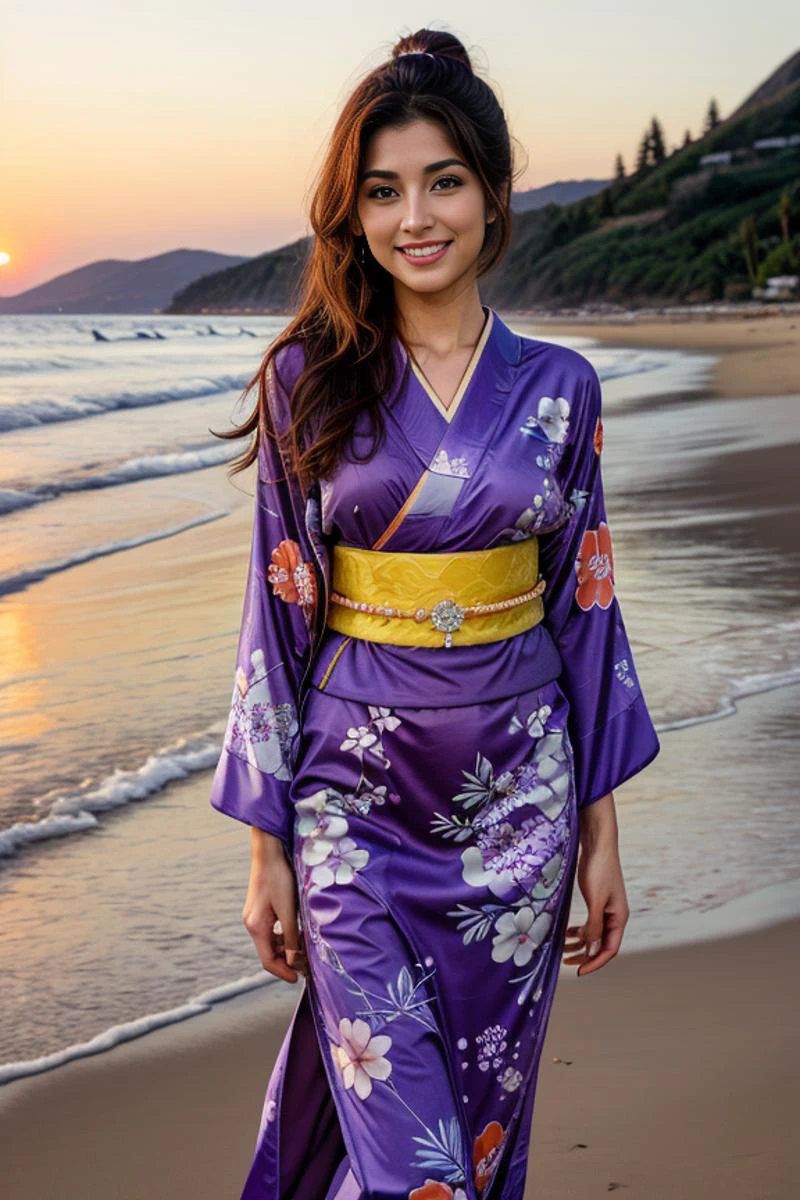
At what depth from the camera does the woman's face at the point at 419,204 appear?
2002 millimetres

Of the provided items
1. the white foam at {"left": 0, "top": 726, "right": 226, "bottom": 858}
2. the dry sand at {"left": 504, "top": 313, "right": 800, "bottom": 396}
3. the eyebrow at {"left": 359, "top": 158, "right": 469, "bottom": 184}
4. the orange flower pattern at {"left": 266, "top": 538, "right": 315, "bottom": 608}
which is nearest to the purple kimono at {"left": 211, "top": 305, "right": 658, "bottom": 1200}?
the orange flower pattern at {"left": 266, "top": 538, "right": 315, "bottom": 608}

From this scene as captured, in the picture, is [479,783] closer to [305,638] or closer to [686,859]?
[305,638]

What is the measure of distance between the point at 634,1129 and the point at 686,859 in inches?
46.8

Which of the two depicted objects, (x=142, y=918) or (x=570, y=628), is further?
(x=142, y=918)

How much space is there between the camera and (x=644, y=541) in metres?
7.95

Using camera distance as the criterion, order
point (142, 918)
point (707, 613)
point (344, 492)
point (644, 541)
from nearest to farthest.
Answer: point (344, 492) < point (142, 918) < point (707, 613) < point (644, 541)

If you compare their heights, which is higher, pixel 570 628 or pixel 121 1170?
pixel 570 628

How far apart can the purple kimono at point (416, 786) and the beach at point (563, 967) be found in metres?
0.54

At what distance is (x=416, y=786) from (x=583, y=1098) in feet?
3.27

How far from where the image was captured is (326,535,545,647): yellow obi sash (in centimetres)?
197

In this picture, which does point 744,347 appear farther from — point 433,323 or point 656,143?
point 656,143

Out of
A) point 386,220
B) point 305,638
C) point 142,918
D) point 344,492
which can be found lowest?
point 142,918

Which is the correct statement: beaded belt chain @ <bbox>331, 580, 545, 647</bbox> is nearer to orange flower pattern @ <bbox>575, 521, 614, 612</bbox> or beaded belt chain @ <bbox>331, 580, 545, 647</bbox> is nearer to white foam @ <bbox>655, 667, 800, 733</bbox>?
orange flower pattern @ <bbox>575, 521, 614, 612</bbox>

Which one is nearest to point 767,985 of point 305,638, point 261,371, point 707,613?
point 305,638
